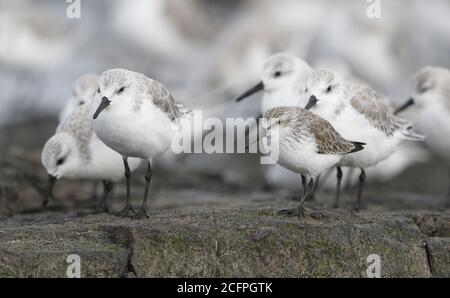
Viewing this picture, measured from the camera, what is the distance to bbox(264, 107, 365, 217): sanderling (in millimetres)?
7312

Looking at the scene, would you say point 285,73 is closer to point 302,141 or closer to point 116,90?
point 302,141

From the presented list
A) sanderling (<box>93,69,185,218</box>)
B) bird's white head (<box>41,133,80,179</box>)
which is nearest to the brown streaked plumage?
sanderling (<box>93,69,185,218</box>)

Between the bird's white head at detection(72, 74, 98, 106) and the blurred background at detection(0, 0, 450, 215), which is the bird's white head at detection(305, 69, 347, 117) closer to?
the bird's white head at detection(72, 74, 98, 106)

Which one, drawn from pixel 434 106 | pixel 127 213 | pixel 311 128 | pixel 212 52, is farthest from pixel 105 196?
pixel 212 52

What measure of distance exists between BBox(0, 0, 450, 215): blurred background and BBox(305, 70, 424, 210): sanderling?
12.2 ft

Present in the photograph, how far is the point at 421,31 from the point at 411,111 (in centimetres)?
841

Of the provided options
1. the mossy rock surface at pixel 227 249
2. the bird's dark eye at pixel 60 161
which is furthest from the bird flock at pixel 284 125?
the mossy rock surface at pixel 227 249

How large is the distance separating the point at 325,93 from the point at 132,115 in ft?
6.01

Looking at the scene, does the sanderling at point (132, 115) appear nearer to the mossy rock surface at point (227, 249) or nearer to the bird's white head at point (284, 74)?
the mossy rock surface at point (227, 249)

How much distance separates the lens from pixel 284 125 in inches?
289

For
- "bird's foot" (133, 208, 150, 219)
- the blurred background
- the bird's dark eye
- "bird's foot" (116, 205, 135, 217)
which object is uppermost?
the blurred background

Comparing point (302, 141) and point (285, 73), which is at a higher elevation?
point (285, 73)
